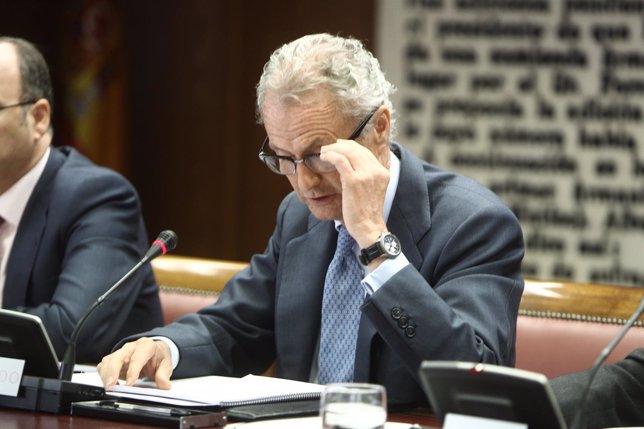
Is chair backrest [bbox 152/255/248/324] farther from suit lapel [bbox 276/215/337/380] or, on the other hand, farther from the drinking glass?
the drinking glass

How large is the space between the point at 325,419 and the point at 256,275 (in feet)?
3.85

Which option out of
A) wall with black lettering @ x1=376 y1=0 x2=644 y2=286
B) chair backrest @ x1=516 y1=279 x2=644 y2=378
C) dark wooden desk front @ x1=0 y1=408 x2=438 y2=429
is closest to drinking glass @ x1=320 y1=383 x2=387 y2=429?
dark wooden desk front @ x1=0 y1=408 x2=438 y2=429

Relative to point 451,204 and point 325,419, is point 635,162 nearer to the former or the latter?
point 451,204

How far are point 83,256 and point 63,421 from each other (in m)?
1.14

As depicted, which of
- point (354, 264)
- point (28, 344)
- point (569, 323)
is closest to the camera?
point (28, 344)

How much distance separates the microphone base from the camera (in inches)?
83.0

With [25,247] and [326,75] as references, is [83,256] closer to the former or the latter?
[25,247]

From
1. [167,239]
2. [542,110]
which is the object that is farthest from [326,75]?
[542,110]

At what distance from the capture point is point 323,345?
101 inches

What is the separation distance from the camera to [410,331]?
7.23 ft

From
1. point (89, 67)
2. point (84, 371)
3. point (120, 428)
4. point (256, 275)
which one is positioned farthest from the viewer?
point (89, 67)

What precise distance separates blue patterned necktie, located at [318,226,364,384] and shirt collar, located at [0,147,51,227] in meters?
1.08

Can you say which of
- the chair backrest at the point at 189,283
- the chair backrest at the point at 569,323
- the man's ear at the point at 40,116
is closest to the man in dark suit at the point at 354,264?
the chair backrest at the point at 569,323

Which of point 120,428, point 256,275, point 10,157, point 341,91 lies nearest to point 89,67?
point 10,157
